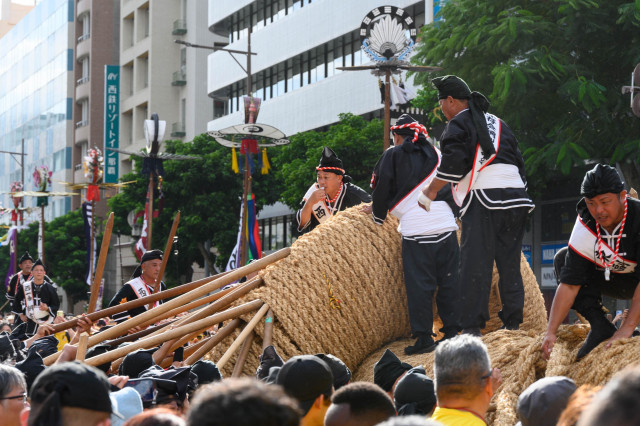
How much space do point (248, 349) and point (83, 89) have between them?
2024 inches

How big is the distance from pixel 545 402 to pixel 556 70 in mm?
12688

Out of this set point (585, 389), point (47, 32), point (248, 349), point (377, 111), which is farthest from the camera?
point (47, 32)

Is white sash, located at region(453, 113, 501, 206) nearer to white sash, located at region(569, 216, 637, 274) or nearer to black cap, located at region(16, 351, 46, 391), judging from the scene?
white sash, located at region(569, 216, 637, 274)

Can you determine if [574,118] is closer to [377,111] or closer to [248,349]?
[248,349]

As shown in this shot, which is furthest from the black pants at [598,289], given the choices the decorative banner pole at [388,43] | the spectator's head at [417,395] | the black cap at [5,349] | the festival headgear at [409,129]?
the decorative banner pole at [388,43]

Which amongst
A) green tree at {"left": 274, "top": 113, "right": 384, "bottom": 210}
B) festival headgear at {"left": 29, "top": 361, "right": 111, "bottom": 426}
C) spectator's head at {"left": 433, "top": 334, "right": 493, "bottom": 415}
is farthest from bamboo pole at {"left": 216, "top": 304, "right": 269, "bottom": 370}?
green tree at {"left": 274, "top": 113, "right": 384, "bottom": 210}

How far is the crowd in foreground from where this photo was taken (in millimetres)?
1880

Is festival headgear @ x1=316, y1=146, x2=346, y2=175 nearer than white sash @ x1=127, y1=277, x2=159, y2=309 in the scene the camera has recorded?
Yes

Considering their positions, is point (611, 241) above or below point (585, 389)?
above

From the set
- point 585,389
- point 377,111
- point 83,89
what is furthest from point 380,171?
point 83,89

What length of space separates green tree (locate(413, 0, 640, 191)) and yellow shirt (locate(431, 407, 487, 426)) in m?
11.9

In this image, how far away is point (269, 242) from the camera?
119 feet

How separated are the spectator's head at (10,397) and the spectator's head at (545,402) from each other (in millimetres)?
1806

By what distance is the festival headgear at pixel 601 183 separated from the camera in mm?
Answer: 4562
